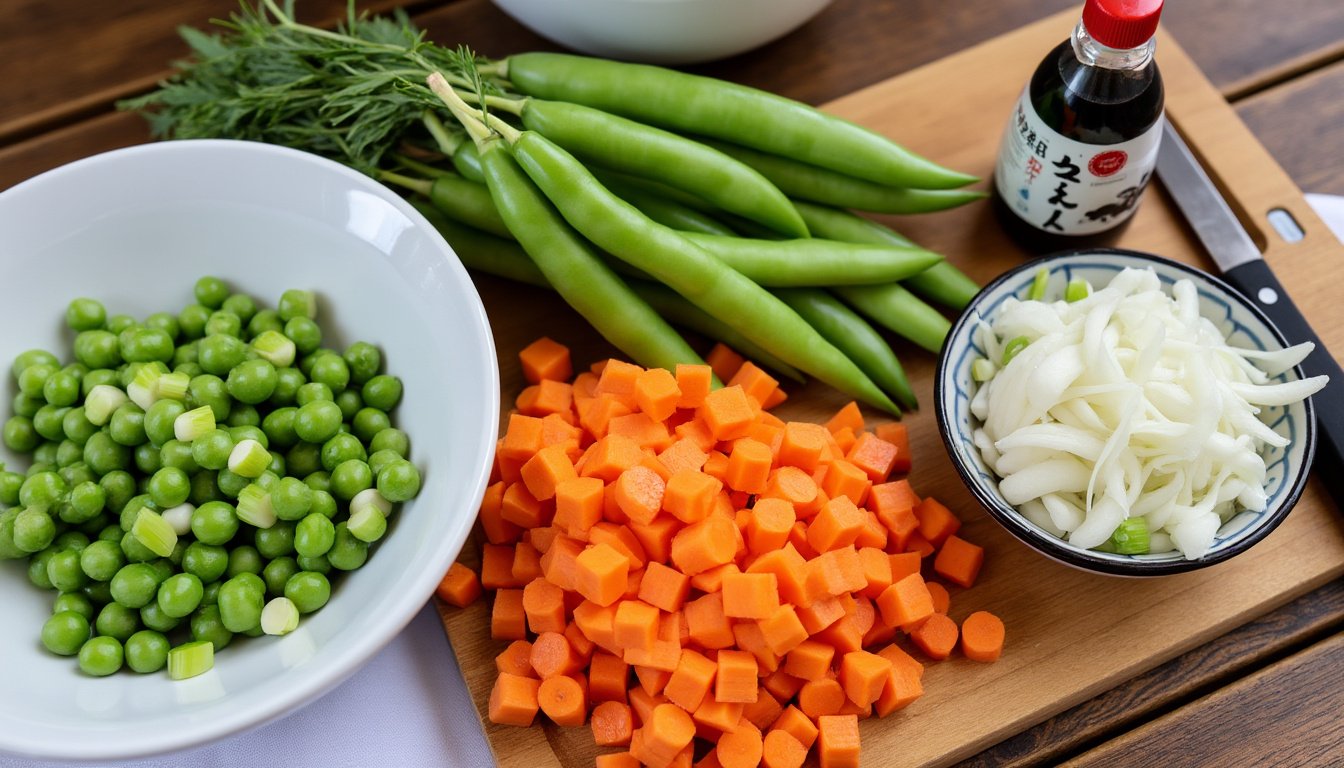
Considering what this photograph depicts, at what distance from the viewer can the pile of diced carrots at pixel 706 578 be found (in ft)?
6.65

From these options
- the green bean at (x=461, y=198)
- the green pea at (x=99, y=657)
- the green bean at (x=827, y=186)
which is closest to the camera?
the green pea at (x=99, y=657)

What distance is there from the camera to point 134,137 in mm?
2873

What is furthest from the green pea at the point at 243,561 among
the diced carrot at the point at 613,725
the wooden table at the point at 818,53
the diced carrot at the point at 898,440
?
the wooden table at the point at 818,53

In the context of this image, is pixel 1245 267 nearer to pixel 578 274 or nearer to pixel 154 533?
pixel 578 274

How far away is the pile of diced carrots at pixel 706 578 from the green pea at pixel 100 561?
0.61 m

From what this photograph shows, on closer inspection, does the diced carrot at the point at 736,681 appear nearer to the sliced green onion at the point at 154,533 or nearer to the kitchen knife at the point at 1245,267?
the sliced green onion at the point at 154,533

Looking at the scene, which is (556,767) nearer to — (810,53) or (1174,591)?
(1174,591)

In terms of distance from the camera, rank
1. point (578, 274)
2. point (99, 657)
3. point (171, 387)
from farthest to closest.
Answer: point (578, 274)
point (171, 387)
point (99, 657)

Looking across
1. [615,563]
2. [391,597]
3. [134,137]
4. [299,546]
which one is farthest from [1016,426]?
[134,137]

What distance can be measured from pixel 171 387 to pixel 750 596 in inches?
46.3

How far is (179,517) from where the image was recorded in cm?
199

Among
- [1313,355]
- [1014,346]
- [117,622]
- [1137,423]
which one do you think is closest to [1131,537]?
[1137,423]

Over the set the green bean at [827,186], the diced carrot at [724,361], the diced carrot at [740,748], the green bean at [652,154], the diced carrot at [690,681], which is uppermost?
the green bean at [652,154]

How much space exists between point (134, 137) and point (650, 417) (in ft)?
5.51
